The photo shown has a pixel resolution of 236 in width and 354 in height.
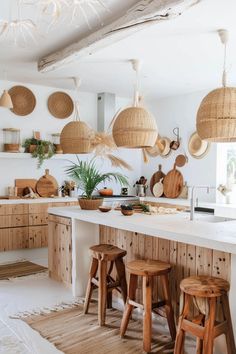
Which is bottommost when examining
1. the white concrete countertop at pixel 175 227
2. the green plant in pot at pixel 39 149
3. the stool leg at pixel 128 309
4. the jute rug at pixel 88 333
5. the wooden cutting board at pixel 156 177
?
the jute rug at pixel 88 333

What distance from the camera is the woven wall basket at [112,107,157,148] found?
11.6 feet

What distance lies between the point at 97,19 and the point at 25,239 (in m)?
3.41

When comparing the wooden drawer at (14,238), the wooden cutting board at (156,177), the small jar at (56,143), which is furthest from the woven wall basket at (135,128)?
the wooden cutting board at (156,177)

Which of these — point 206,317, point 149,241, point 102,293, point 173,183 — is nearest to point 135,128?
point 149,241

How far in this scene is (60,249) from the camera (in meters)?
4.50

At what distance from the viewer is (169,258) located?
3436 mm

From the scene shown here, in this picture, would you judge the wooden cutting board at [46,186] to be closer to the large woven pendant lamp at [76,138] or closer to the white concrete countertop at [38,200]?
the white concrete countertop at [38,200]

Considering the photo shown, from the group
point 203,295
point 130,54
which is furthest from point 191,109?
point 203,295

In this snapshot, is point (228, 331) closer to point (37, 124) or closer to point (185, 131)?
point (185, 131)

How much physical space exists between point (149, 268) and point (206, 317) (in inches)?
25.7

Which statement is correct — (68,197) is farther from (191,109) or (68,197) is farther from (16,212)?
(191,109)

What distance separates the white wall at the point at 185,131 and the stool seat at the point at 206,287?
3605 mm

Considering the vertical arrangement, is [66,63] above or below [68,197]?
above

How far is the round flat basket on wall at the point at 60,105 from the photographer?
6.35m
